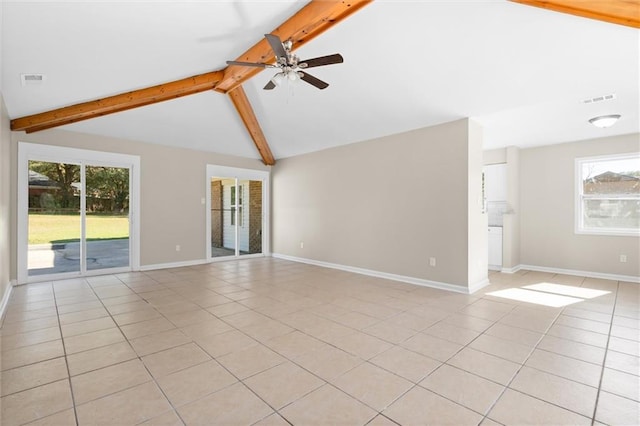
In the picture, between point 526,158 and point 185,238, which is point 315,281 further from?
point 526,158

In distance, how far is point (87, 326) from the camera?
2.96m

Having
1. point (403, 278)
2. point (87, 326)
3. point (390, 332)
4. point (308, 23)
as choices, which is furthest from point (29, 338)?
point (403, 278)

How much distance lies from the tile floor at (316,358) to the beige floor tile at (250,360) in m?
0.01

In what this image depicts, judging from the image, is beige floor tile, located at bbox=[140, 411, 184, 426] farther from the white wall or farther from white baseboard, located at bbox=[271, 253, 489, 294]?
white baseboard, located at bbox=[271, 253, 489, 294]

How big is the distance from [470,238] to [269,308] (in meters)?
3.01

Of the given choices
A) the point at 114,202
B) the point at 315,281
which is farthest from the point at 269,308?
the point at 114,202

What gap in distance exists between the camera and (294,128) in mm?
5836

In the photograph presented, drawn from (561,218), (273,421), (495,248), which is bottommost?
(273,421)

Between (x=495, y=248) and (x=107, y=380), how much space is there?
250 inches

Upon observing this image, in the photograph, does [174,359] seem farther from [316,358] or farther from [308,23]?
[308,23]

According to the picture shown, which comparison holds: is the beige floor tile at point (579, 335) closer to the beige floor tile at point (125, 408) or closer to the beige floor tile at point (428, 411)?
the beige floor tile at point (428, 411)

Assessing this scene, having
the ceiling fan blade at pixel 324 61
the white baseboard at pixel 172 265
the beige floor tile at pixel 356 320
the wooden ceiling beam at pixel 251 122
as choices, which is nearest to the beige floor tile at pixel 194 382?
the beige floor tile at pixel 356 320

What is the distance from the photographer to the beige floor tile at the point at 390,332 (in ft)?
8.83

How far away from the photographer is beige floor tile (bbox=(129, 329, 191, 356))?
2464 millimetres
